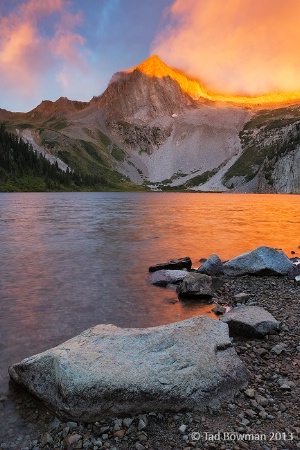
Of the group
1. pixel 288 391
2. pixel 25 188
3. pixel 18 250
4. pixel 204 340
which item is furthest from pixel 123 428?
pixel 25 188

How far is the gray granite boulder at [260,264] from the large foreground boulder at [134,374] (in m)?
11.2

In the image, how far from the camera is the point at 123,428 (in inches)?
283

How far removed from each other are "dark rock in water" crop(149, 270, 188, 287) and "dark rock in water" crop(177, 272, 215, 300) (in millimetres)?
1831

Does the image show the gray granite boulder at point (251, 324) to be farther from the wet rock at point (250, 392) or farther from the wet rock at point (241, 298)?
the wet rock at point (250, 392)

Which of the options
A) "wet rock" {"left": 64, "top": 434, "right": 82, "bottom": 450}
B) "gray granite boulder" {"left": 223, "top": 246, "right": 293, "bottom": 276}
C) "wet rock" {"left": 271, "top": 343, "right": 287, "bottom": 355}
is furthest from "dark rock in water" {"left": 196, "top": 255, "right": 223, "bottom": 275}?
"wet rock" {"left": 64, "top": 434, "right": 82, "bottom": 450}

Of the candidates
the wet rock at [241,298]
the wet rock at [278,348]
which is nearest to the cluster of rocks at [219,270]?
the wet rock at [241,298]

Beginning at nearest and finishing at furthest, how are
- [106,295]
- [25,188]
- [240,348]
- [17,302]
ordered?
[240,348]
[17,302]
[106,295]
[25,188]

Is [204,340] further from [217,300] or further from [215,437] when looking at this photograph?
[217,300]

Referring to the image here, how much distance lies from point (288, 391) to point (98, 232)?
35.4m

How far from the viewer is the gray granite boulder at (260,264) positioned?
20.0 metres

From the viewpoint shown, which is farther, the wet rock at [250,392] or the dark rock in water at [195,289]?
the dark rock in water at [195,289]

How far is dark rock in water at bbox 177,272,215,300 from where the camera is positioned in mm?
16500

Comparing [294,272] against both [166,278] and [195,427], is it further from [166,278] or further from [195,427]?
[195,427]

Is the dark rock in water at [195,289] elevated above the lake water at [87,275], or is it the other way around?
the dark rock in water at [195,289]
